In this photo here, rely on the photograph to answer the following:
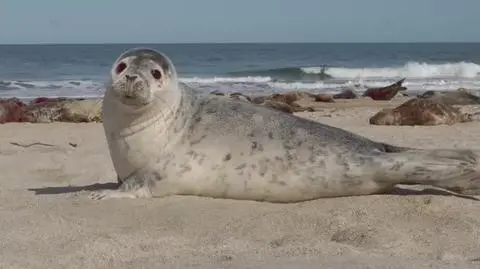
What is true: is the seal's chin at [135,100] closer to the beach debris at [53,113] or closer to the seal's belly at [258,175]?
the seal's belly at [258,175]

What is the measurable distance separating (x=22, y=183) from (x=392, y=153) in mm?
2762

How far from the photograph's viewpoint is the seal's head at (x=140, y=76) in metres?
4.52

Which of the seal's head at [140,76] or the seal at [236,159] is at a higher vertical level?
the seal's head at [140,76]

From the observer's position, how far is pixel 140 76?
4551 mm

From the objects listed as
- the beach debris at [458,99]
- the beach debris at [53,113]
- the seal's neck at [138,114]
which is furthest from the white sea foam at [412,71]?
the seal's neck at [138,114]

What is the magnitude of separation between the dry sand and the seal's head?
58 cm

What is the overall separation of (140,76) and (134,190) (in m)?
0.64

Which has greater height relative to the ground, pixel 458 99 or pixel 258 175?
pixel 458 99

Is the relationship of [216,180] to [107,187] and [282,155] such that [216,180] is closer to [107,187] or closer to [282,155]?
[282,155]

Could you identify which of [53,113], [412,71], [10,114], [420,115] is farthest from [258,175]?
[412,71]

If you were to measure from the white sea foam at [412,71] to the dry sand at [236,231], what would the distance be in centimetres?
3199

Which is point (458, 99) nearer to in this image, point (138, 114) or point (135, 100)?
point (138, 114)

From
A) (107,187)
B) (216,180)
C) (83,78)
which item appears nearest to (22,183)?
(107,187)

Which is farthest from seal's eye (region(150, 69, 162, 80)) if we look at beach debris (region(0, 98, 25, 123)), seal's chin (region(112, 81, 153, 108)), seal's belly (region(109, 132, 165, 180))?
beach debris (region(0, 98, 25, 123))
